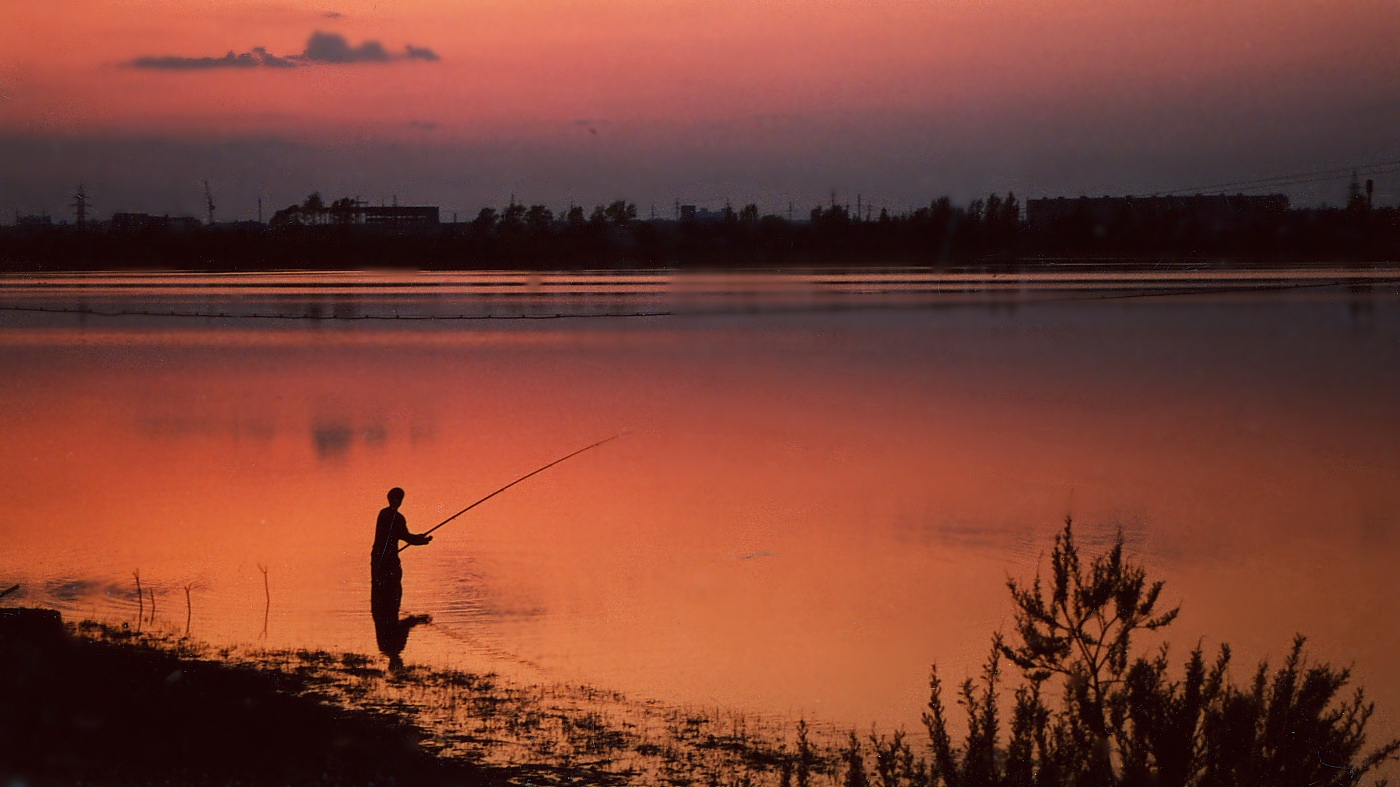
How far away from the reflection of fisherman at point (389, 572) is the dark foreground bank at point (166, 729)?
2.50m

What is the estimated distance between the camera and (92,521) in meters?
16.2

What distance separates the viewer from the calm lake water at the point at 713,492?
1091 cm

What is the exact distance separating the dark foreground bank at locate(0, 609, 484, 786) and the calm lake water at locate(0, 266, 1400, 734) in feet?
7.77

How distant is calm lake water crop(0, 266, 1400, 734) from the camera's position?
35.8ft

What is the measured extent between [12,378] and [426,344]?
15.1m

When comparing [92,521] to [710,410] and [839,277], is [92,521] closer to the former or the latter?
[710,410]

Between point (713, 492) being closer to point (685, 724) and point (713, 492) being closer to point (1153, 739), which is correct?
point (685, 724)

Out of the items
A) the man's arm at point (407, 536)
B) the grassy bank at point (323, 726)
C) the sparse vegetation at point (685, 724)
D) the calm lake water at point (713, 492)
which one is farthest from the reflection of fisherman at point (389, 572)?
the sparse vegetation at point (685, 724)

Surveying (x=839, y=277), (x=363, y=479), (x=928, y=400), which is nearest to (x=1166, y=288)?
(x=839, y=277)

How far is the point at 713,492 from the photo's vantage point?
62.3 ft

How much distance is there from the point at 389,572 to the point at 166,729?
421 cm

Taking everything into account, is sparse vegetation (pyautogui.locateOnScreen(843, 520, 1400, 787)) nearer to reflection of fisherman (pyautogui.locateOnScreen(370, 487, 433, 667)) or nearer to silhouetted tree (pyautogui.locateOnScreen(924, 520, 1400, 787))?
silhouetted tree (pyautogui.locateOnScreen(924, 520, 1400, 787))

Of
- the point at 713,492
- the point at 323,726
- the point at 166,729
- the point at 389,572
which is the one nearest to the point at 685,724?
the point at 323,726

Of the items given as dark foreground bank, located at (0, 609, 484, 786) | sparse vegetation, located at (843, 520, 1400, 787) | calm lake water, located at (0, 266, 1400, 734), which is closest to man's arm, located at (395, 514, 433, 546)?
calm lake water, located at (0, 266, 1400, 734)
